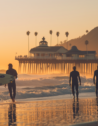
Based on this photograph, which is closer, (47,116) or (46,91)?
(47,116)

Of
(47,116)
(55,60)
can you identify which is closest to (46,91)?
(47,116)

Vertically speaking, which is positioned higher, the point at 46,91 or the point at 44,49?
the point at 44,49

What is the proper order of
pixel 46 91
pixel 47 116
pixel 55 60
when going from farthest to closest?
pixel 55 60 → pixel 46 91 → pixel 47 116

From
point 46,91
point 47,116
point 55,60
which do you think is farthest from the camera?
point 55,60

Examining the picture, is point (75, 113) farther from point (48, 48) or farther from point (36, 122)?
point (48, 48)

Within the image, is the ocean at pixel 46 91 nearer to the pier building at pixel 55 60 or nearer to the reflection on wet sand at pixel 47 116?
the reflection on wet sand at pixel 47 116

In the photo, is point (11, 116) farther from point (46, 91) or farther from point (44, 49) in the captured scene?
point (44, 49)

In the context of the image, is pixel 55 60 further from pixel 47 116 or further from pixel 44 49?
pixel 47 116

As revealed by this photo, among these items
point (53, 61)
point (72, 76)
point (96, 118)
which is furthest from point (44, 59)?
point (96, 118)

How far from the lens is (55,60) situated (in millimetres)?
86562

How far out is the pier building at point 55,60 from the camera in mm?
86312

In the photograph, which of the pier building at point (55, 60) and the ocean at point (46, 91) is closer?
the ocean at point (46, 91)

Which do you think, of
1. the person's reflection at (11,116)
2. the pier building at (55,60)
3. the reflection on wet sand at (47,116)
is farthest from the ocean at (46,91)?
the pier building at (55,60)

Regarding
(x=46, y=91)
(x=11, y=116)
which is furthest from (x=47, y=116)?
(x=46, y=91)
